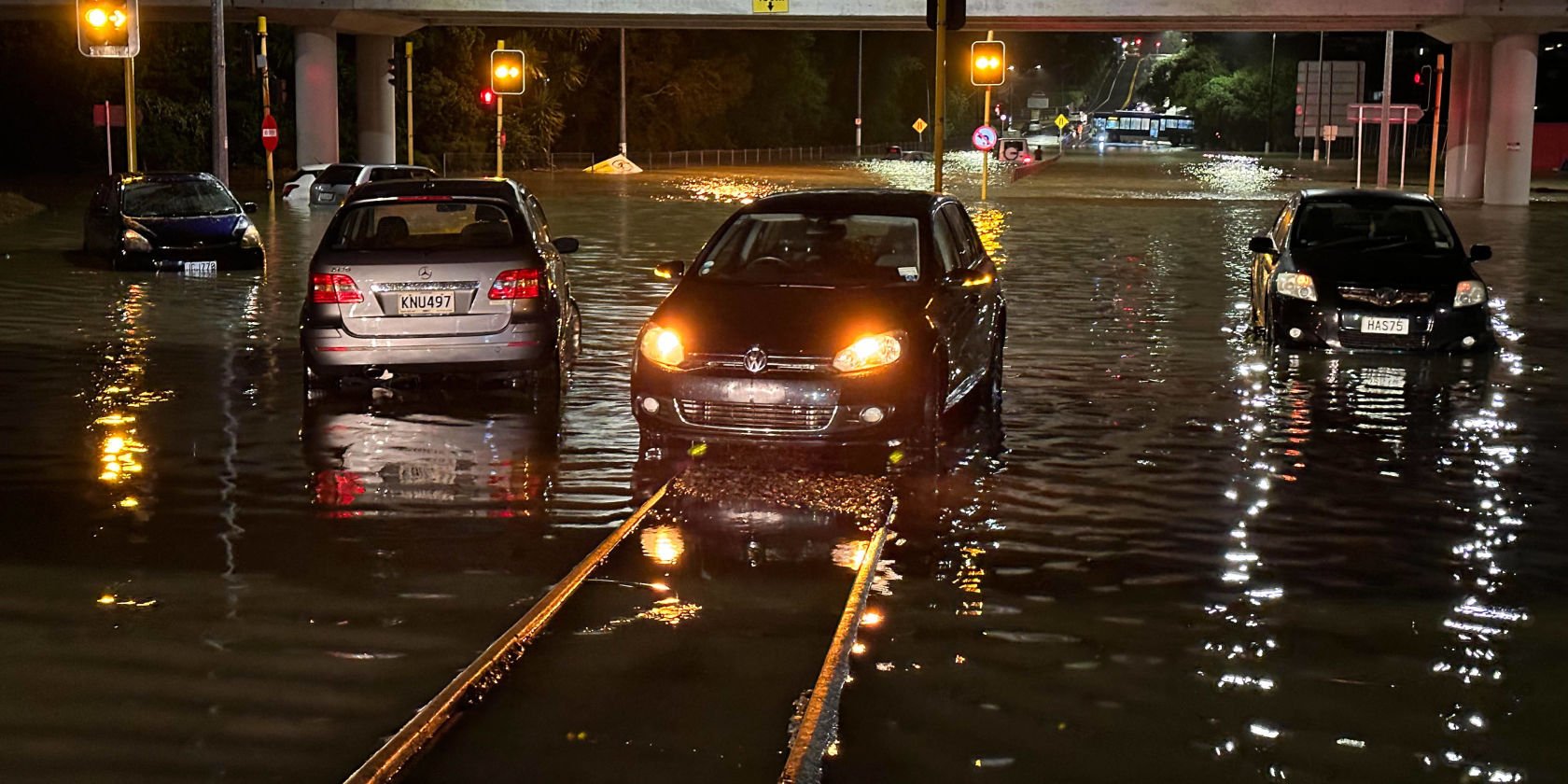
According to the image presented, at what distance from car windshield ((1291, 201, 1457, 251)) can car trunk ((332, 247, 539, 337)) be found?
7798mm

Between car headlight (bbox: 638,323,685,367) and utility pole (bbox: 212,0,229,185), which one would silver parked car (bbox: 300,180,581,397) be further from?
utility pole (bbox: 212,0,229,185)

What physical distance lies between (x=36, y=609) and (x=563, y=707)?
258 centimetres

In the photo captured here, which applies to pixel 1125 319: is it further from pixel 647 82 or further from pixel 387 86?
pixel 647 82

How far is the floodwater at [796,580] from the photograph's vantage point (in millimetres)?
6012

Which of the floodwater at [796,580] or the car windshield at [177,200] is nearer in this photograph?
the floodwater at [796,580]

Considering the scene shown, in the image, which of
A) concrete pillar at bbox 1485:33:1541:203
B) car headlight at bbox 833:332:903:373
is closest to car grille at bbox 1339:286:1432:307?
car headlight at bbox 833:332:903:373

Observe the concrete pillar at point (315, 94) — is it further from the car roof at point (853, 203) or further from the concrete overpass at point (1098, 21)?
the car roof at point (853, 203)

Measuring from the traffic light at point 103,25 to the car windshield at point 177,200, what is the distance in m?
3.07

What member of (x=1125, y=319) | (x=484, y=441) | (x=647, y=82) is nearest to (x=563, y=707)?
(x=484, y=441)

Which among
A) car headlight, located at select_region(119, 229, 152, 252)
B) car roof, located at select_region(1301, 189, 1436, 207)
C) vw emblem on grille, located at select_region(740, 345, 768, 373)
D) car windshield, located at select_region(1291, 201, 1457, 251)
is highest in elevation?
car roof, located at select_region(1301, 189, 1436, 207)

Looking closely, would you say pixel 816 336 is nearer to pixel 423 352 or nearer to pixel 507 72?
pixel 423 352

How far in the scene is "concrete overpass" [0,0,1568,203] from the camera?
151 feet

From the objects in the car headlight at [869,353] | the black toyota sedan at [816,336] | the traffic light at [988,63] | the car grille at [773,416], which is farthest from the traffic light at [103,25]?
the car headlight at [869,353]

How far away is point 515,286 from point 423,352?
747 millimetres
